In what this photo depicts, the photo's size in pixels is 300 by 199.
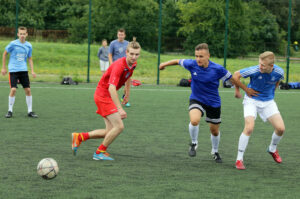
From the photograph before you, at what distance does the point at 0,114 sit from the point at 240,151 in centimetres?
645

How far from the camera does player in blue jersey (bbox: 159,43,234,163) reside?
6738 millimetres

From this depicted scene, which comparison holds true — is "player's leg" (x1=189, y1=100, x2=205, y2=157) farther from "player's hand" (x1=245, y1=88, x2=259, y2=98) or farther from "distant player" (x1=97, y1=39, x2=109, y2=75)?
"distant player" (x1=97, y1=39, x2=109, y2=75)

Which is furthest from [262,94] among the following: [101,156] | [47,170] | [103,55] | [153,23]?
[153,23]

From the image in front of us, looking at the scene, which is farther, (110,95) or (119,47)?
(119,47)

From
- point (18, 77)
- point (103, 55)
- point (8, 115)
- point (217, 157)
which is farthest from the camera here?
point (103, 55)

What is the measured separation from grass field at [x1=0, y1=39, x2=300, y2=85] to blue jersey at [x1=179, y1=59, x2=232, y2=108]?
1351cm

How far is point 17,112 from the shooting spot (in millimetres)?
11367

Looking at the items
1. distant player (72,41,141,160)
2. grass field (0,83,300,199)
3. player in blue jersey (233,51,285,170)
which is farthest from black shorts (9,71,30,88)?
player in blue jersey (233,51,285,170)

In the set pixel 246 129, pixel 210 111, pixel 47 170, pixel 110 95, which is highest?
pixel 110 95

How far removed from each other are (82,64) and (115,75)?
1755cm

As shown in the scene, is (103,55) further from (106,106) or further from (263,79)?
(263,79)

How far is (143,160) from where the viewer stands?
21.9ft

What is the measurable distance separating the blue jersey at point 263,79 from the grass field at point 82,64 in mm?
13488

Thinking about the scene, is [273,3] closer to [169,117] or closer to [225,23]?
[225,23]
